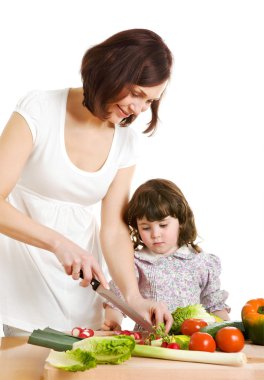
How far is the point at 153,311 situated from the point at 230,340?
0.39 metres

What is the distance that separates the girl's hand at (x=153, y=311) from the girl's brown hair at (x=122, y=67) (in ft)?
2.01

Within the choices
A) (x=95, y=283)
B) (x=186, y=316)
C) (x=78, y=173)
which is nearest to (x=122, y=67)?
(x=78, y=173)

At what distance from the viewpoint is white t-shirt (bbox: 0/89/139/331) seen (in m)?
2.38

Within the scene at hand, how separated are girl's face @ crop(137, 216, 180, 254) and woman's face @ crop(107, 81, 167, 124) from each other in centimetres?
55

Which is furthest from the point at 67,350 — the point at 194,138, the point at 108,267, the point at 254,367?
the point at 194,138

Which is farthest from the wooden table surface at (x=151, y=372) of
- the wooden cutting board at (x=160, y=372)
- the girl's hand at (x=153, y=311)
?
the girl's hand at (x=153, y=311)

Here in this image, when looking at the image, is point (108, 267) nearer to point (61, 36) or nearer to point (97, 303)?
point (97, 303)

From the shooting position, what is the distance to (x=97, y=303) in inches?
99.0

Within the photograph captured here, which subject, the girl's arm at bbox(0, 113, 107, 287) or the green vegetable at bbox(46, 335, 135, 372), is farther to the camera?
the girl's arm at bbox(0, 113, 107, 287)

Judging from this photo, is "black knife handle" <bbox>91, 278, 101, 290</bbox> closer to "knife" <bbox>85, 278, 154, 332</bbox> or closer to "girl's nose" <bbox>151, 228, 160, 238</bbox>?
"knife" <bbox>85, 278, 154, 332</bbox>

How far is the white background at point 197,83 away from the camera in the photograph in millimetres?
4121

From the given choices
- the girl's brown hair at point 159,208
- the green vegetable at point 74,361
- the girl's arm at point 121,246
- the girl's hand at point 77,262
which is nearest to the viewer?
the green vegetable at point 74,361

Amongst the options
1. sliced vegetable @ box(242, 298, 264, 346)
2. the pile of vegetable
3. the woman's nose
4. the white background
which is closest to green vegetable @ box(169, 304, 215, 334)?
the pile of vegetable

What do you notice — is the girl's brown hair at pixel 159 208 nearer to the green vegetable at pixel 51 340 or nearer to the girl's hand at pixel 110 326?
the girl's hand at pixel 110 326
